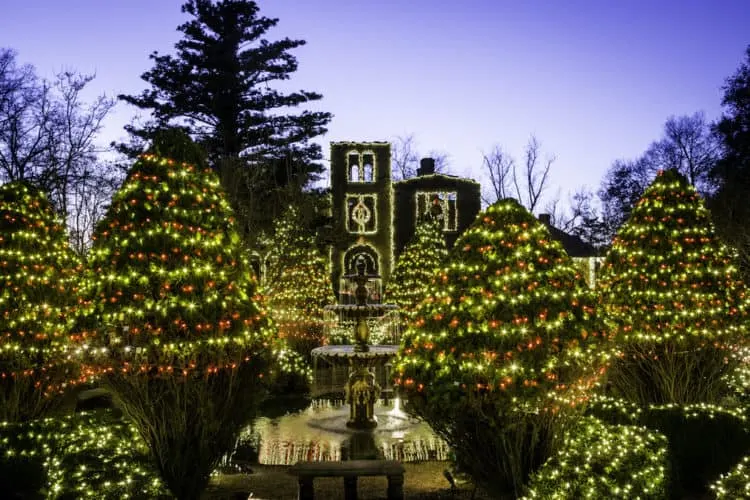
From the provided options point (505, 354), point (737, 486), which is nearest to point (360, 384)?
point (505, 354)

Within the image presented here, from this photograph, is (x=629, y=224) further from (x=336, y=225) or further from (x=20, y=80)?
(x=20, y=80)

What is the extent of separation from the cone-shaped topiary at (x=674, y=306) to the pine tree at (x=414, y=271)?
474 inches

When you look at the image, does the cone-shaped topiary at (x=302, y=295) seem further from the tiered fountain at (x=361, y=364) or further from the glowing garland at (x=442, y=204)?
the tiered fountain at (x=361, y=364)

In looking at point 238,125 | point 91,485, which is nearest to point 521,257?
point 91,485

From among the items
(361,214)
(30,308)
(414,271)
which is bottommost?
(30,308)

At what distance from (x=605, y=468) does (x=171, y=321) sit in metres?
4.76

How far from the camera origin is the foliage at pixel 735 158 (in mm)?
24922

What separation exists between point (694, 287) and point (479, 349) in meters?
5.16

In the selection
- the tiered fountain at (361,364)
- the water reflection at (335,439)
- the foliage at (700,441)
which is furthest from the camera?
the tiered fountain at (361,364)

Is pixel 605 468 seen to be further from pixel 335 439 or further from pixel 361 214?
pixel 361 214

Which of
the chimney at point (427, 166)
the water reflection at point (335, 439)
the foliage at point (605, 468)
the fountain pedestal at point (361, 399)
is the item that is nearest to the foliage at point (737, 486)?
the foliage at point (605, 468)

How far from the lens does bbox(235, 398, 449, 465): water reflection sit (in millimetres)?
9484

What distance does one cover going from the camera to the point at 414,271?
22328mm

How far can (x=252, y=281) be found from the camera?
730cm
